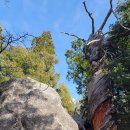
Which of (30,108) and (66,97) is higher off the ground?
(66,97)

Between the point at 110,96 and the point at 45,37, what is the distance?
80.6 ft

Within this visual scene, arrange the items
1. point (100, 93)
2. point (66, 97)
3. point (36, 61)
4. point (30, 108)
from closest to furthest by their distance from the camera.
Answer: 1. point (100, 93)
2. point (30, 108)
3. point (36, 61)
4. point (66, 97)

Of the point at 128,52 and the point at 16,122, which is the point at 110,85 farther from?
the point at 16,122

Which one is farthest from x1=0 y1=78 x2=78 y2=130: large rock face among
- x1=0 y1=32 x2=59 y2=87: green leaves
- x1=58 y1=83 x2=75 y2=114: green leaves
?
x1=58 y1=83 x2=75 y2=114: green leaves

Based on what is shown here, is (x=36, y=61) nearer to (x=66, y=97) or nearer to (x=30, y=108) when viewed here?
(x=66, y=97)

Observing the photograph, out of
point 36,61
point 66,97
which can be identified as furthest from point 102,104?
point 66,97

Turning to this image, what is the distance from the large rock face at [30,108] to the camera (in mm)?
10789

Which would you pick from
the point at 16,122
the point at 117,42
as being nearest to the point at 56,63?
the point at 117,42

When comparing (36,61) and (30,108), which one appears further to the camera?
(36,61)

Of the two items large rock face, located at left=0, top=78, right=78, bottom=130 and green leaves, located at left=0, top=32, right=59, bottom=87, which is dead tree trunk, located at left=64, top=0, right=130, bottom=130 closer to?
large rock face, located at left=0, top=78, right=78, bottom=130

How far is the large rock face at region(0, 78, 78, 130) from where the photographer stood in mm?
10789

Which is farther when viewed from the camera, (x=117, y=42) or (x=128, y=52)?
(x=117, y=42)

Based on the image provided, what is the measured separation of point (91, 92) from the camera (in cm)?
1070

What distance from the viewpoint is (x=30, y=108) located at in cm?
1138
